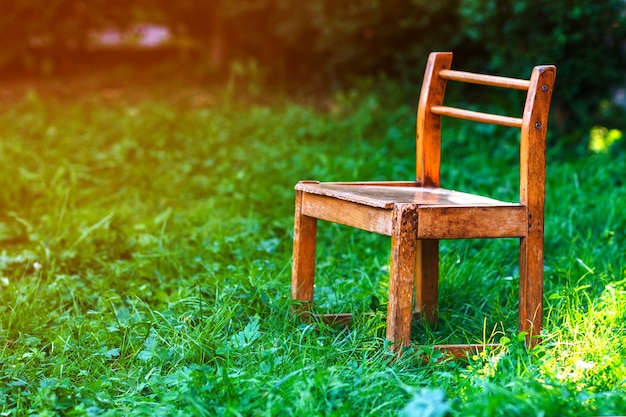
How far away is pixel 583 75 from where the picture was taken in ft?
17.7

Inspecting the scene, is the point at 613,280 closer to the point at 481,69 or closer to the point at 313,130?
the point at 313,130

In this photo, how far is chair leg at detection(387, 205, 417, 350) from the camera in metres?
2.44

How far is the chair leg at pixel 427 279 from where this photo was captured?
9.98 feet

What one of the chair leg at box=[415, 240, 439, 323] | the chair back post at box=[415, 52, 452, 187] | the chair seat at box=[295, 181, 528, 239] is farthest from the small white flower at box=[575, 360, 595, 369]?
the chair back post at box=[415, 52, 452, 187]

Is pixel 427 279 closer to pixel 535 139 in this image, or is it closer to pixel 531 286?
pixel 531 286

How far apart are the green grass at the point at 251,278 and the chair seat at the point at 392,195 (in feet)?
1.35

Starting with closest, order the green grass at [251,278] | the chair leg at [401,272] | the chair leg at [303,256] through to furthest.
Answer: the green grass at [251,278]
the chair leg at [401,272]
the chair leg at [303,256]

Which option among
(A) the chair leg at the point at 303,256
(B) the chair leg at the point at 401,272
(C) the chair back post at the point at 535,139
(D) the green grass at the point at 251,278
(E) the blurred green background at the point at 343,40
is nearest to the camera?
(D) the green grass at the point at 251,278

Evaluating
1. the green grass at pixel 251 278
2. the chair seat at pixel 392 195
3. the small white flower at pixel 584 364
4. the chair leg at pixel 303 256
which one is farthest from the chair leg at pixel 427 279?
the small white flower at pixel 584 364

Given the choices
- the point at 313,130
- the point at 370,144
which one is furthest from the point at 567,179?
the point at 313,130

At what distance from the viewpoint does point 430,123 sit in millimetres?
3049

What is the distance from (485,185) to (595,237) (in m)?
0.98

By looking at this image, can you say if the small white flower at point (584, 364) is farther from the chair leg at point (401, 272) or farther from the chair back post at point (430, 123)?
the chair back post at point (430, 123)

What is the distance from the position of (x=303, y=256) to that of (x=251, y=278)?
0.83 ft
